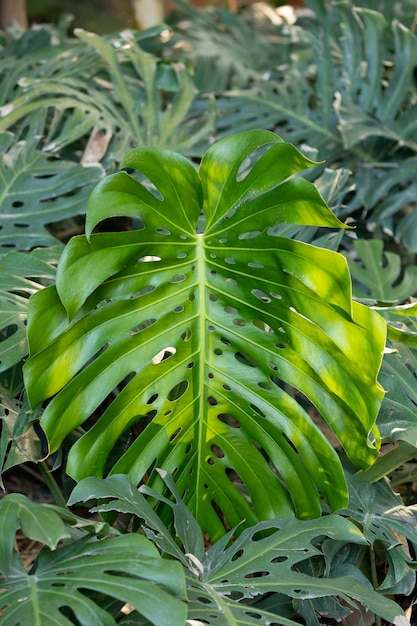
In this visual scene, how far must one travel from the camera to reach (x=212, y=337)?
103 centimetres

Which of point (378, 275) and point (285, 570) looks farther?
point (378, 275)

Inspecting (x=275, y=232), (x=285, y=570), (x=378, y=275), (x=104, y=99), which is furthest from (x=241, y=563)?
(x=104, y=99)

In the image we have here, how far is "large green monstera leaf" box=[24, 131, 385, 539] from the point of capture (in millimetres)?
903

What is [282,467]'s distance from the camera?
1.01 meters

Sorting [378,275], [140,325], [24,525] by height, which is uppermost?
[24,525]

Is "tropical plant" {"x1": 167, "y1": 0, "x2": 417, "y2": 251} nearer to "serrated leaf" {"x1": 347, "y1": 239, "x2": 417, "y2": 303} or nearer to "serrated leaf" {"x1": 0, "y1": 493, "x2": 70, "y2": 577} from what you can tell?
"serrated leaf" {"x1": 347, "y1": 239, "x2": 417, "y2": 303}

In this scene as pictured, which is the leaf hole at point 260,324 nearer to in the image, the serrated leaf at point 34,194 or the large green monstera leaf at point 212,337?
the large green monstera leaf at point 212,337

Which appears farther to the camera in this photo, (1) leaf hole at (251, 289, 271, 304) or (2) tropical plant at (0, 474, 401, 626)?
(1) leaf hole at (251, 289, 271, 304)

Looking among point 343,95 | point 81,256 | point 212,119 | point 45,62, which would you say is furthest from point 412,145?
point 81,256

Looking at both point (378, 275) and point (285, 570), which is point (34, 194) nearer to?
point (378, 275)

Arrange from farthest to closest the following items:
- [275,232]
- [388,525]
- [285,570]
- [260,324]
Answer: [275,232] < [260,324] < [388,525] < [285,570]

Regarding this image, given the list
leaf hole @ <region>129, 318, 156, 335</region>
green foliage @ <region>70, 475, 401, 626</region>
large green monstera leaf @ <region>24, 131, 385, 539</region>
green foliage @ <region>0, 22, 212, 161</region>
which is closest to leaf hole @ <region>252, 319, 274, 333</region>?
large green monstera leaf @ <region>24, 131, 385, 539</region>

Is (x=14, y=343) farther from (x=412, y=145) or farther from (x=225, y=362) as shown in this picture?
(x=412, y=145)

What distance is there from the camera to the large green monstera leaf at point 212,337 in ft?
2.96
